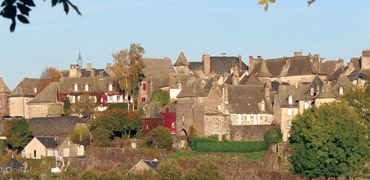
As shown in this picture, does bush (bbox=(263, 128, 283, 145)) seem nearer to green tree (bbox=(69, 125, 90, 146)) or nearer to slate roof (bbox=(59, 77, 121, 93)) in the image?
green tree (bbox=(69, 125, 90, 146))

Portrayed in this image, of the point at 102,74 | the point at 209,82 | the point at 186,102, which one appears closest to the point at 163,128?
the point at 186,102

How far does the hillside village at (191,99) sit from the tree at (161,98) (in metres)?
0.64

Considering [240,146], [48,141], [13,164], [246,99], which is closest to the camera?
[240,146]

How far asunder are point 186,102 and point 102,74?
18745mm

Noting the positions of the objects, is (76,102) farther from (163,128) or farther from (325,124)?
(325,124)

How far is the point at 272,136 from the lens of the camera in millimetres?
57250

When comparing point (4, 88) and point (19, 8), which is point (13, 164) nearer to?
point (4, 88)

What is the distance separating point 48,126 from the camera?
214 ft

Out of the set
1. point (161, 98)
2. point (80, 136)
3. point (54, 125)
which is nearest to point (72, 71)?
point (54, 125)

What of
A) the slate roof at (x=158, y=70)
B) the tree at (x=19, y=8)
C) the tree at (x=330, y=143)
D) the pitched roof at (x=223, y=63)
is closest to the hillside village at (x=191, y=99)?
the slate roof at (x=158, y=70)

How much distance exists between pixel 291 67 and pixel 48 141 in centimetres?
2647

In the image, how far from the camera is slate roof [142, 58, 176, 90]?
7056 cm

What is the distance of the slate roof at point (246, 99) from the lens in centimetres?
6084

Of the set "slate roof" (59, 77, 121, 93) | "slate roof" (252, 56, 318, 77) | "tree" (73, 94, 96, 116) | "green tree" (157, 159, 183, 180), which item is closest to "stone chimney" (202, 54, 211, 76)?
"slate roof" (252, 56, 318, 77)
